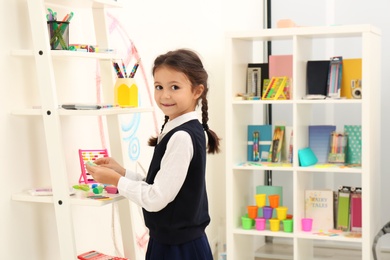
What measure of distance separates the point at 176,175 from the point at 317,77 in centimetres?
175

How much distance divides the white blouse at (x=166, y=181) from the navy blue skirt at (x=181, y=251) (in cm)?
18

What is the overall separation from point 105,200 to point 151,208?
0.16 m

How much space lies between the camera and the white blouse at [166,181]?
1995 millimetres

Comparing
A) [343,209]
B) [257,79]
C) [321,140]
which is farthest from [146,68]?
[343,209]

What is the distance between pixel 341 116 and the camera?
4559 millimetres

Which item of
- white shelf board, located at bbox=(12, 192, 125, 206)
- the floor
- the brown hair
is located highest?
the brown hair

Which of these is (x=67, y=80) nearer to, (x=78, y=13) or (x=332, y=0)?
(x=78, y=13)

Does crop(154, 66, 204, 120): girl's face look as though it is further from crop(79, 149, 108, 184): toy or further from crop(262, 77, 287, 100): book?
crop(262, 77, 287, 100): book

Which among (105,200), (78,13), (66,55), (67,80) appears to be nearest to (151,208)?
(105,200)

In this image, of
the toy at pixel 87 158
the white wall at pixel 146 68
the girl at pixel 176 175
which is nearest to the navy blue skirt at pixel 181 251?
the girl at pixel 176 175

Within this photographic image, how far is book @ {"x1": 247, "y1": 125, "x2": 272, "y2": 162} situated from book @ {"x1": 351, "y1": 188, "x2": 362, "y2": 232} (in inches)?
20.5

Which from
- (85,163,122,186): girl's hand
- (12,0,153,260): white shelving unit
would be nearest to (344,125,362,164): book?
(12,0,153,260): white shelving unit

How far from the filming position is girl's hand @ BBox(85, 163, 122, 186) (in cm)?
205

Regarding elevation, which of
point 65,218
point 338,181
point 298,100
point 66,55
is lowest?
point 338,181
